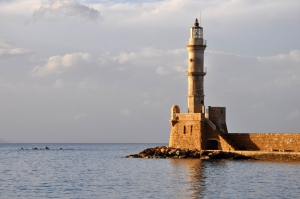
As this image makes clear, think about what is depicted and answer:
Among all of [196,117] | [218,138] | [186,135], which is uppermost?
[196,117]

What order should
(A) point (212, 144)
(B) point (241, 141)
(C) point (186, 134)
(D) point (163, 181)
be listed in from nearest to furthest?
1. (D) point (163, 181)
2. (B) point (241, 141)
3. (C) point (186, 134)
4. (A) point (212, 144)

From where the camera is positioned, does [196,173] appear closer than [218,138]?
Yes

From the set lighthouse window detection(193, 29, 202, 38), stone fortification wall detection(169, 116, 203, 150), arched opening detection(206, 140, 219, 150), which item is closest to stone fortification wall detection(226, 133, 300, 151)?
arched opening detection(206, 140, 219, 150)

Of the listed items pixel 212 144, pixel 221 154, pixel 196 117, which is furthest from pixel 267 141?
pixel 196 117

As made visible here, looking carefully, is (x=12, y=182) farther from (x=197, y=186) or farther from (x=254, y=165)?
(x=254, y=165)

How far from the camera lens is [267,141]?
51.2 meters

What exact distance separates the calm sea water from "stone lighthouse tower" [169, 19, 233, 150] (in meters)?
3.90

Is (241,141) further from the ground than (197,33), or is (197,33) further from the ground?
(197,33)

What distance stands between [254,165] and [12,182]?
56.4 feet

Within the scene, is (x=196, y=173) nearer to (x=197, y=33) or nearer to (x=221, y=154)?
(x=221, y=154)

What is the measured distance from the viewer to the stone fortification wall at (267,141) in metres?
49.7

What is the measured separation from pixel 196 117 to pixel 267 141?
20.0ft

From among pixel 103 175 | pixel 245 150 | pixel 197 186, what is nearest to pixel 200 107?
pixel 245 150

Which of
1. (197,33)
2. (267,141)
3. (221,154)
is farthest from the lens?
(197,33)
